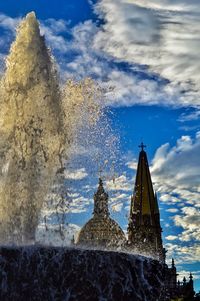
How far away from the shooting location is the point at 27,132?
89.2ft

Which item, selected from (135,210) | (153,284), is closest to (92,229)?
(135,210)

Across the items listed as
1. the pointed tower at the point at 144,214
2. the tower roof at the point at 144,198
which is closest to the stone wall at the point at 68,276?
the pointed tower at the point at 144,214

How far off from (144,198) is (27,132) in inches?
2759

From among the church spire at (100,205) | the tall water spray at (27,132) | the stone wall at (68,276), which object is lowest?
the stone wall at (68,276)

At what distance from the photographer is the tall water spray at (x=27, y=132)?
2527 cm

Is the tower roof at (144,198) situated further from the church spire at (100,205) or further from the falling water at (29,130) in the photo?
the falling water at (29,130)

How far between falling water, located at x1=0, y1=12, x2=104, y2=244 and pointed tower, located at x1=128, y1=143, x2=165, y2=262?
64.8 m

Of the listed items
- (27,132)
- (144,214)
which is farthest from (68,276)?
(144,214)

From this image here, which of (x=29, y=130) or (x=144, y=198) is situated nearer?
(x=29, y=130)

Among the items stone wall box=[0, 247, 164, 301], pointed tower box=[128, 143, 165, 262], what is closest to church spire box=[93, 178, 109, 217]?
pointed tower box=[128, 143, 165, 262]

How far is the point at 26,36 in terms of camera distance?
30125 millimetres

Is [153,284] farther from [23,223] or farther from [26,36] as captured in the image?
[26,36]

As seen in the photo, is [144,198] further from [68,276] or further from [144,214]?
[68,276]

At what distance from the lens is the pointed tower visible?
307 feet
